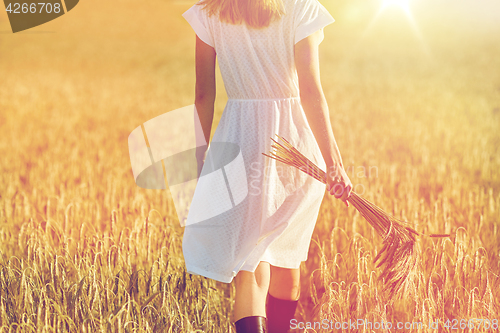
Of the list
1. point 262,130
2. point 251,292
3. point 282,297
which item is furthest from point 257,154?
point 282,297

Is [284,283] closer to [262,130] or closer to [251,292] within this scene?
[251,292]

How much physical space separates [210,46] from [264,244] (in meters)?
0.76

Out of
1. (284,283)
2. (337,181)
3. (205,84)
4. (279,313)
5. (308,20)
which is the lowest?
(279,313)

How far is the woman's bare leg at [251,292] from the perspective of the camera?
1659 mm

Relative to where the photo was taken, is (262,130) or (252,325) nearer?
(252,325)

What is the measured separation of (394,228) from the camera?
6.11 ft

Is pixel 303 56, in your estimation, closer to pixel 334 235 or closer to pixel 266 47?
pixel 266 47

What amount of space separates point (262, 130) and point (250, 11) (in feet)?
1.38

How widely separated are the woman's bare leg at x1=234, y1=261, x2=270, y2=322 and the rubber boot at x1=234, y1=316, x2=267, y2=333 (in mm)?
13

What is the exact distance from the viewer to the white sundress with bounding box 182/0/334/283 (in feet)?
5.54

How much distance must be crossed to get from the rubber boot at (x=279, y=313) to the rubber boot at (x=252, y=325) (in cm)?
25

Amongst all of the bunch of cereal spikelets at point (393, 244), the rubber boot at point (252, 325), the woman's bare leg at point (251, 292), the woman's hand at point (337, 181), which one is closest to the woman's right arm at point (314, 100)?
the woman's hand at point (337, 181)

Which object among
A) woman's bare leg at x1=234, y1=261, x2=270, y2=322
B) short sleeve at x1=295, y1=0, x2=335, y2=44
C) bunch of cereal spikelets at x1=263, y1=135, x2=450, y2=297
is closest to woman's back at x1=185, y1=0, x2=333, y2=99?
short sleeve at x1=295, y1=0, x2=335, y2=44

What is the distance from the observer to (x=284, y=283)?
1.88 metres
